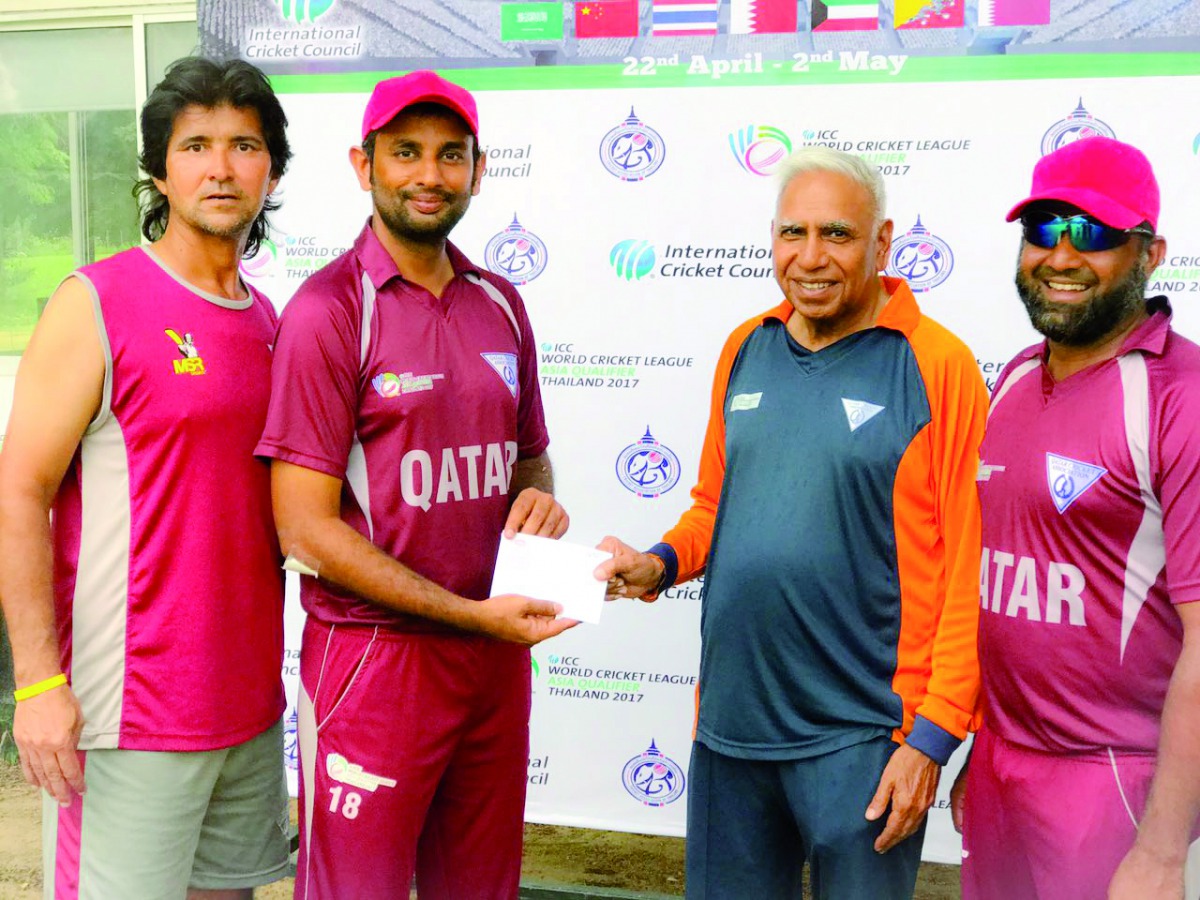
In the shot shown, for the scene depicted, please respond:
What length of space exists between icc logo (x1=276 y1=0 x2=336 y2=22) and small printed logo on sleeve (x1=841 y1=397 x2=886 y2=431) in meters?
2.50

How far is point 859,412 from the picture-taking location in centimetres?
213

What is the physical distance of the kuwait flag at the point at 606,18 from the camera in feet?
11.2

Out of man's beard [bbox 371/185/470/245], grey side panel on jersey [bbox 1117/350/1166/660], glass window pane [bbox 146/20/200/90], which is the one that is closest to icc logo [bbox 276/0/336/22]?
glass window pane [bbox 146/20/200/90]

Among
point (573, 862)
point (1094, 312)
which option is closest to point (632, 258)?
point (1094, 312)

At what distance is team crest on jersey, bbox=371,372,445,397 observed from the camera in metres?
2.18

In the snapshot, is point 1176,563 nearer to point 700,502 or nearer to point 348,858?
point 700,502

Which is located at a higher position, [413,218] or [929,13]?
[929,13]

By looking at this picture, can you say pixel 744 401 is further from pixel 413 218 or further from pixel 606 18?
pixel 606 18

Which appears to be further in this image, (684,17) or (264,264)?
(264,264)

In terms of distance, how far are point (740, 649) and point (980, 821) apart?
61 cm

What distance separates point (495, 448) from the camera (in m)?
2.33

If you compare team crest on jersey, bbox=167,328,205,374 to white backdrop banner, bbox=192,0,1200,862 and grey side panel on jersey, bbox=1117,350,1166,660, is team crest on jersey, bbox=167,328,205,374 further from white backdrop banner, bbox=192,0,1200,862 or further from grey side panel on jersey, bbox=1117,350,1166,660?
grey side panel on jersey, bbox=1117,350,1166,660

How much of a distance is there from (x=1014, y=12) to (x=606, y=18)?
49.6 inches

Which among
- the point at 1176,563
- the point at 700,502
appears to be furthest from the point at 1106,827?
the point at 700,502
